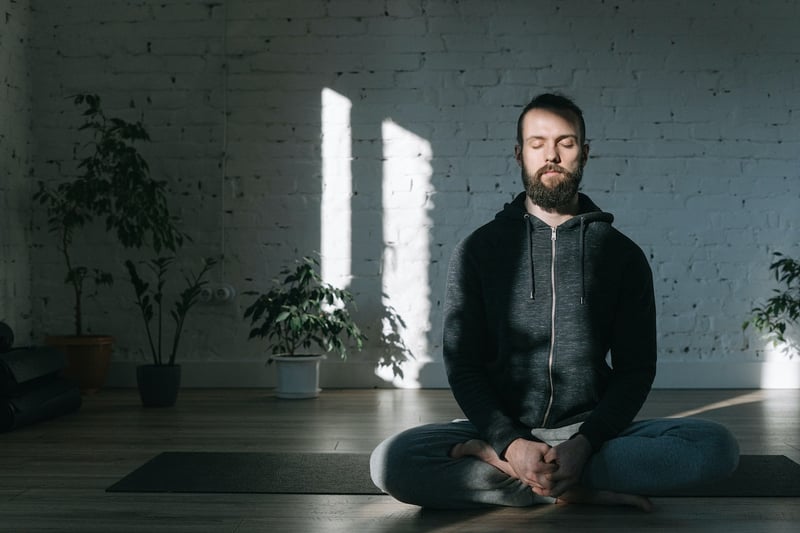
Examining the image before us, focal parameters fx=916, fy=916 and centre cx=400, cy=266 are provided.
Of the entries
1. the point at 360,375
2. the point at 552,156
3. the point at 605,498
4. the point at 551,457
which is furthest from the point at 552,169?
the point at 360,375

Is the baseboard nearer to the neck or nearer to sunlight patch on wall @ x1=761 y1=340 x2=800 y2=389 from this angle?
sunlight patch on wall @ x1=761 y1=340 x2=800 y2=389

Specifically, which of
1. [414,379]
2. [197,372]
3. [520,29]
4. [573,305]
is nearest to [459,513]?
[573,305]

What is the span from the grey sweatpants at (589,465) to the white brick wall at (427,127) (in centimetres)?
267

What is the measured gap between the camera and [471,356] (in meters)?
2.37

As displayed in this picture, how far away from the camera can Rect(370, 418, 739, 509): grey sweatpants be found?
7.29 feet

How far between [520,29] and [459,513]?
3.37m

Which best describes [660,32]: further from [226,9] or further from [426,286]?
[226,9]

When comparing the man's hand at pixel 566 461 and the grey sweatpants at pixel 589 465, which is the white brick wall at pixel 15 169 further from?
the man's hand at pixel 566 461

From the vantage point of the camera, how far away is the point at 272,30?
509 centimetres

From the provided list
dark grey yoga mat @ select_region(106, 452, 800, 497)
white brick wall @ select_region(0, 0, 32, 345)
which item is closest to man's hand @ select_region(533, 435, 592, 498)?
dark grey yoga mat @ select_region(106, 452, 800, 497)

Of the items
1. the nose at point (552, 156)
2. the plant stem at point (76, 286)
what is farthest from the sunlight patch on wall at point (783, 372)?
the plant stem at point (76, 286)

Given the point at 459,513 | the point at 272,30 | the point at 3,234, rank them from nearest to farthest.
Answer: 1. the point at 459,513
2. the point at 3,234
3. the point at 272,30

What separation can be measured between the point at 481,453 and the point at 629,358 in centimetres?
45

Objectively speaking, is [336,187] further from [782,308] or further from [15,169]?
[782,308]
